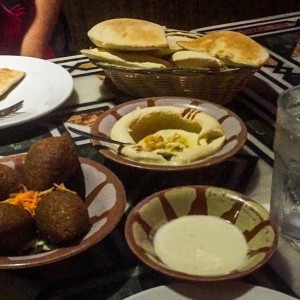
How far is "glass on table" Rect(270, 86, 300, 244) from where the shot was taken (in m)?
0.69

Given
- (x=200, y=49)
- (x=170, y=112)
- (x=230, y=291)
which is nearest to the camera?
(x=230, y=291)

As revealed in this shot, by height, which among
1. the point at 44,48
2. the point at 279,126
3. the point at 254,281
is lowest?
the point at 44,48

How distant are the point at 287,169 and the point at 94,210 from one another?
0.24 metres

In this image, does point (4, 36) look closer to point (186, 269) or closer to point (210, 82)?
point (210, 82)

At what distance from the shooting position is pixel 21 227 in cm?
65

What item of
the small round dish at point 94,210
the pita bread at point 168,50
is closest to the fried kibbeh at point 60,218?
the small round dish at point 94,210

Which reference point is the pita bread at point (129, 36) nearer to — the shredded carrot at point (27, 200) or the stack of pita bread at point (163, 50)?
the stack of pita bread at point (163, 50)

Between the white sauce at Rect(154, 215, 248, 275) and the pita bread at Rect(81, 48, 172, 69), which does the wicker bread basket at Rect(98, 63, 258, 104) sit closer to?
the pita bread at Rect(81, 48, 172, 69)

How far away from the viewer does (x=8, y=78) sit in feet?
3.76

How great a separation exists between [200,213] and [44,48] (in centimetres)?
116

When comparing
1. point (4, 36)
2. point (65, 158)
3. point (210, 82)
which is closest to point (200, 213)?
point (65, 158)

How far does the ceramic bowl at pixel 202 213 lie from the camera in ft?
1.90

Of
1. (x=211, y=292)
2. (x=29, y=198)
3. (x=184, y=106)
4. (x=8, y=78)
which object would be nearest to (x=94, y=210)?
(x=29, y=198)

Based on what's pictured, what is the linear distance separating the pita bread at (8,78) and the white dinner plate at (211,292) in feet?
2.12
